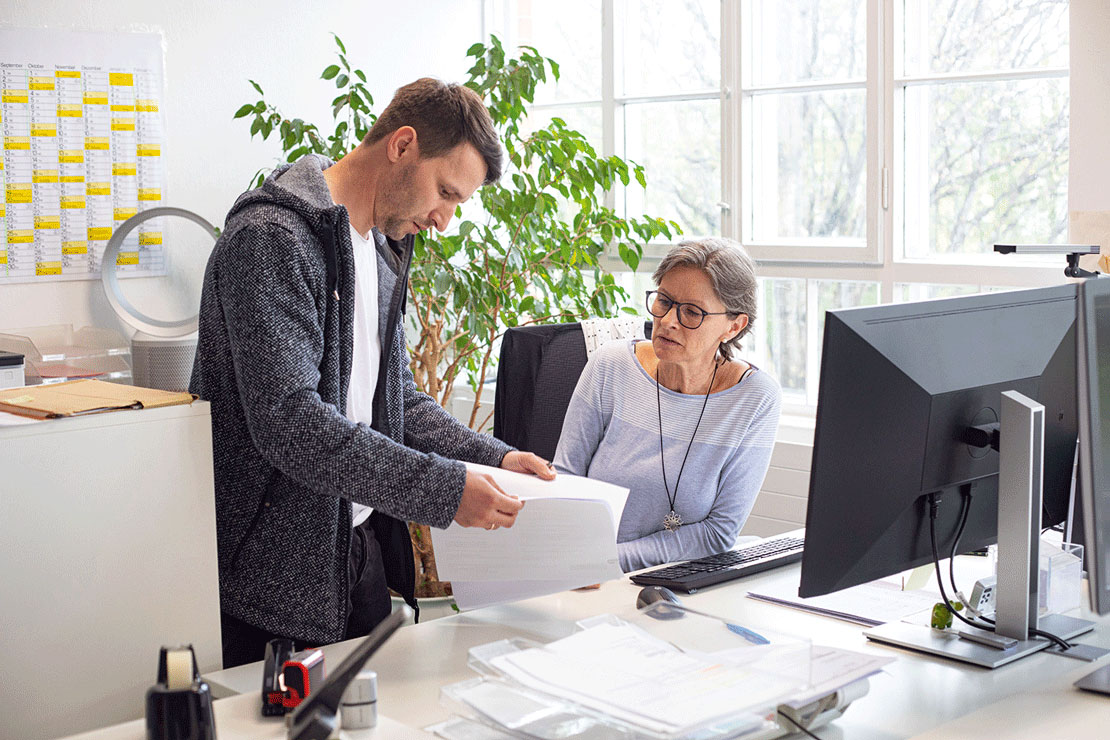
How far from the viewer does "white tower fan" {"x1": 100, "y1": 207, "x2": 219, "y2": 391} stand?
3234 millimetres

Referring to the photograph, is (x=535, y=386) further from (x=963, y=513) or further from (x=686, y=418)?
(x=963, y=513)

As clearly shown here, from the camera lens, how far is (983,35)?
335cm

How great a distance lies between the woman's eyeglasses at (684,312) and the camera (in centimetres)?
230

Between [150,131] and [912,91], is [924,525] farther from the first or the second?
[150,131]

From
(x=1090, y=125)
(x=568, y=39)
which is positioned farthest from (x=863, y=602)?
(x=568, y=39)

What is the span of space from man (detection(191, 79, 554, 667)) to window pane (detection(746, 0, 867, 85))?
2141 millimetres

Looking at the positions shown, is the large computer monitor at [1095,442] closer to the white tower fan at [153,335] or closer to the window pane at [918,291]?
the window pane at [918,291]

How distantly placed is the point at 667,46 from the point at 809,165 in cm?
77

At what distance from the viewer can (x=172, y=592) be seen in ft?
4.99

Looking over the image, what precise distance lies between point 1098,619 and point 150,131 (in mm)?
3082

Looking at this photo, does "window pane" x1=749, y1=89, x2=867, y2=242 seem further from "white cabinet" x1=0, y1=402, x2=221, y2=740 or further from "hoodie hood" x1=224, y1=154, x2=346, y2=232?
"white cabinet" x1=0, y1=402, x2=221, y2=740

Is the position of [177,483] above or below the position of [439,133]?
below

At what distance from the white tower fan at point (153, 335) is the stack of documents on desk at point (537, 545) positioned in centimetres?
169

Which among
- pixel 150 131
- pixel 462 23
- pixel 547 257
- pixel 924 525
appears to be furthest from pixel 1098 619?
pixel 462 23
